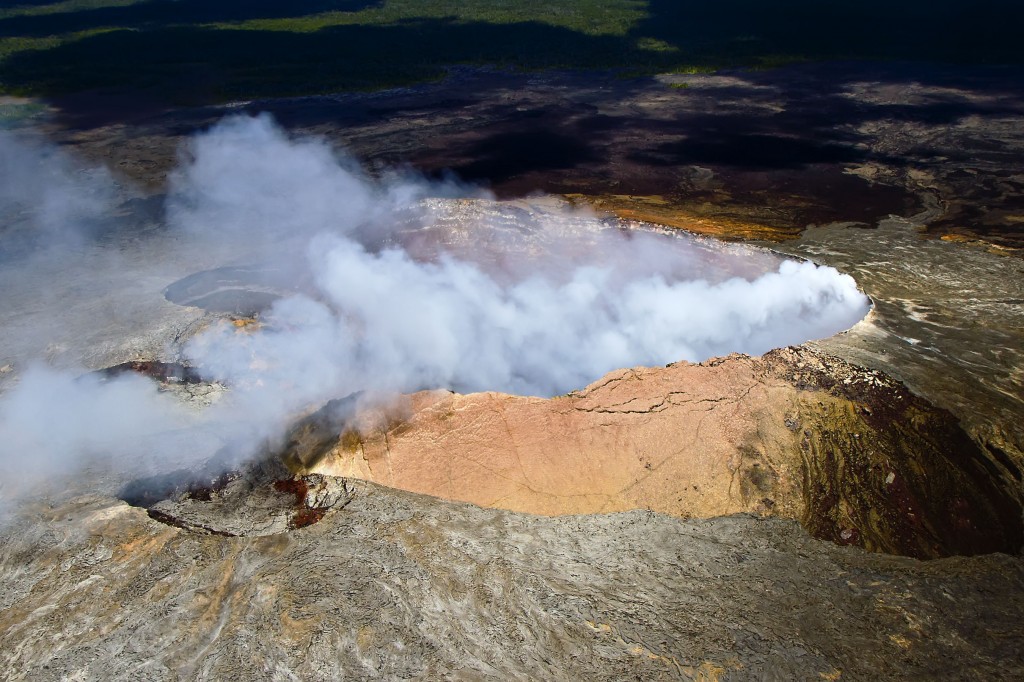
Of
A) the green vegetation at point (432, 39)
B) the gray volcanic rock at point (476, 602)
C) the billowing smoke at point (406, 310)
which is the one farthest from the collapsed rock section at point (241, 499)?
the green vegetation at point (432, 39)

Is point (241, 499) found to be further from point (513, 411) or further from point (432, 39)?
point (432, 39)

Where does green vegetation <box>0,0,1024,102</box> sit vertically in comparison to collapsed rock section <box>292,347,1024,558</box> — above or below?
above

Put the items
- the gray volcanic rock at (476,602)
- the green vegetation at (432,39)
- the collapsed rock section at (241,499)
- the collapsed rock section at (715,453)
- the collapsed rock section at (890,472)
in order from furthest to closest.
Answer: the green vegetation at (432,39) → the collapsed rock section at (715,453) → the collapsed rock section at (890,472) → the collapsed rock section at (241,499) → the gray volcanic rock at (476,602)

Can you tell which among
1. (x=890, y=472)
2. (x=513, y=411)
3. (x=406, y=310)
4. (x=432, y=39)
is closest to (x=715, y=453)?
(x=890, y=472)

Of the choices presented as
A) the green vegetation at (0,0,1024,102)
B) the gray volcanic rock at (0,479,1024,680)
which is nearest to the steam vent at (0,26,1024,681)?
the gray volcanic rock at (0,479,1024,680)

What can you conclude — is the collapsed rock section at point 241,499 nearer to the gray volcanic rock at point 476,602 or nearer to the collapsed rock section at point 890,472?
the gray volcanic rock at point 476,602

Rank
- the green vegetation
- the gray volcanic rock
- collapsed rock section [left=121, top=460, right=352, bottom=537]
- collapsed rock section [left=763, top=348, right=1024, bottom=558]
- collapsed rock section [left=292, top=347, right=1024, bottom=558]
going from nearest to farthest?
the gray volcanic rock
collapsed rock section [left=121, top=460, right=352, bottom=537]
collapsed rock section [left=763, top=348, right=1024, bottom=558]
collapsed rock section [left=292, top=347, right=1024, bottom=558]
the green vegetation

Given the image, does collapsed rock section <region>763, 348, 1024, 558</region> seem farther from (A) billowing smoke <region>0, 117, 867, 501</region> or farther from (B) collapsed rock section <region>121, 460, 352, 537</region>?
(B) collapsed rock section <region>121, 460, 352, 537</region>
